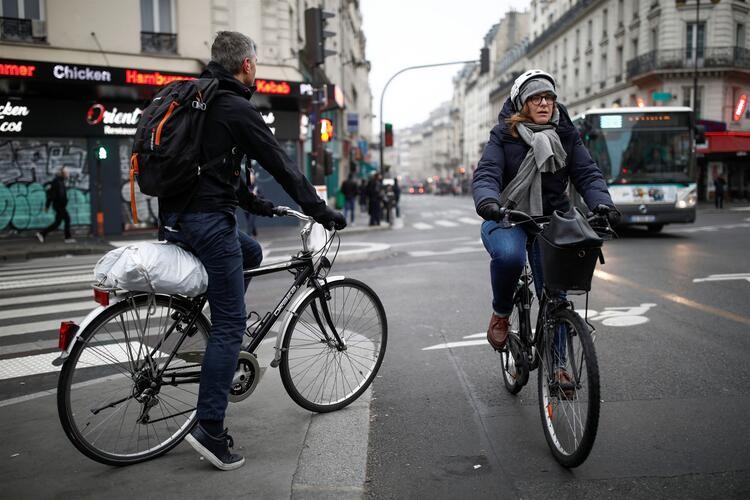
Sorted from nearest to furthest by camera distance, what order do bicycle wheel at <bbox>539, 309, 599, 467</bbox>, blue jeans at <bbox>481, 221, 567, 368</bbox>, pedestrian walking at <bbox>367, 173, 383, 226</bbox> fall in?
bicycle wheel at <bbox>539, 309, 599, 467</bbox> → blue jeans at <bbox>481, 221, 567, 368</bbox> → pedestrian walking at <bbox>367, 173, 383, 226</bbox>

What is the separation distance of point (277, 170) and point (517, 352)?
1679mm

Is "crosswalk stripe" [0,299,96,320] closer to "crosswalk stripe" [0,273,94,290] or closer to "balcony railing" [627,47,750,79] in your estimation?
"crosswalk stripe" [0,273,94,290]

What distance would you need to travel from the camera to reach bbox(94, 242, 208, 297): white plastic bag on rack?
9.95 feet

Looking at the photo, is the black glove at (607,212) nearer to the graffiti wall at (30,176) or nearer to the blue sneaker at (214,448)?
the blue sneaker at (214,448)

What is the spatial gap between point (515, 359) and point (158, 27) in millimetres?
19851

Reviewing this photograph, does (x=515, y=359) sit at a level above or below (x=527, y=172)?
below

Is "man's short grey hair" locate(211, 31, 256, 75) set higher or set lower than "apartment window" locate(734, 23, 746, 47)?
lower

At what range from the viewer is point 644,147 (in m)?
15.8

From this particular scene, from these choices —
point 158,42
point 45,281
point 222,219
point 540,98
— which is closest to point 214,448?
point 222,219

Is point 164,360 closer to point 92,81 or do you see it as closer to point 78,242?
point 78,242

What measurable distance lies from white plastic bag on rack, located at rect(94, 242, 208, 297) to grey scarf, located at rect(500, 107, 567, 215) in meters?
1.71

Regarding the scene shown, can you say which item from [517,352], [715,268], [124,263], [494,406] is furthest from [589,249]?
[715,268]

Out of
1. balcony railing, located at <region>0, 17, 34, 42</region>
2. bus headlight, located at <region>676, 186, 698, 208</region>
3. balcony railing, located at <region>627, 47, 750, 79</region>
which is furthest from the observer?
balcony railing, located at <region>627, 47, 750, 79</region>

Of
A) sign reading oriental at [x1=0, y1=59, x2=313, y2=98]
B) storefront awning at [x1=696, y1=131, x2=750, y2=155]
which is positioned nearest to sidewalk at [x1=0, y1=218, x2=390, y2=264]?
sign reading oriental at [x1=0, y1=59, x2=313, y2=98]
